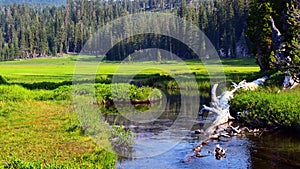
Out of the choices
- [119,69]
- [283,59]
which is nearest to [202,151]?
[283,59]

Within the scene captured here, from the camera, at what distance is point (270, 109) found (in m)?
29.4

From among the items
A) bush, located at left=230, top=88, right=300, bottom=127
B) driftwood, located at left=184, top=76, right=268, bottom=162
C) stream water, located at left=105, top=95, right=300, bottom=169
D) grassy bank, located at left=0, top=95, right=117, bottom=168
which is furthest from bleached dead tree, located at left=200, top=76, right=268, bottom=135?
grassy bank, located at left=0, top=95, right=117, bottom=168

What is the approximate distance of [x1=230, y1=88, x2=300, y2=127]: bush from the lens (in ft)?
93.6

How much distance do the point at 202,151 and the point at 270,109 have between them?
7.39m

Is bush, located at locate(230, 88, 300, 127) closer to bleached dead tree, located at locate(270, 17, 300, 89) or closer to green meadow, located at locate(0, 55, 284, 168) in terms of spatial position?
bleached dead tree, located at locate(270, 17, 300, 89)

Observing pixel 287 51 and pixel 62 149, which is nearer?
pixel 62 149

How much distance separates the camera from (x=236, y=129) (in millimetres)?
28625

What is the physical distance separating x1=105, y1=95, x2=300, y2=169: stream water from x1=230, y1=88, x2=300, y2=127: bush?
1.00 metres

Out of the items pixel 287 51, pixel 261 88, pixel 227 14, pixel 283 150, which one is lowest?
pixel 283 150

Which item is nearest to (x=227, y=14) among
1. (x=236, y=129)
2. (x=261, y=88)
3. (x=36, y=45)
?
(x=36, y=45)

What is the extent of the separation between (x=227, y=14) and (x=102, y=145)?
127 meters

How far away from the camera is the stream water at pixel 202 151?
2198cm

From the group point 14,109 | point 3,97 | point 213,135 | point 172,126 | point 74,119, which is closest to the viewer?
point 213,135

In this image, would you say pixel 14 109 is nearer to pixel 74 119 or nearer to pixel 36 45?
pixel 74 119
